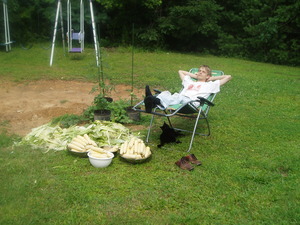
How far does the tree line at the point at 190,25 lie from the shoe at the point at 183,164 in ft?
37.7

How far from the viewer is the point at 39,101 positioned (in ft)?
20.6

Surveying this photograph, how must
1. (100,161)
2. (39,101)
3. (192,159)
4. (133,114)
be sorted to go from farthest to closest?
(39,101)
(133,114)
(192,159)
(100,161)

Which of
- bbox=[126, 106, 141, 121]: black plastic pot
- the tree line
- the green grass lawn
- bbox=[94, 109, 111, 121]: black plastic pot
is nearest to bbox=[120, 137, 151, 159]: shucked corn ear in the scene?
the green grass lawn

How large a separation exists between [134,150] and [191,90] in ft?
5.29

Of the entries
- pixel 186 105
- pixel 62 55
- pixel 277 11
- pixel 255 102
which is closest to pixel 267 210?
pixel 186 105

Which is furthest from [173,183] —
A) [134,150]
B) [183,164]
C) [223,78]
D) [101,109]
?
Answer: [223,78]

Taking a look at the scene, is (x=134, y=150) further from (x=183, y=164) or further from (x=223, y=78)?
(x=223, y=78)

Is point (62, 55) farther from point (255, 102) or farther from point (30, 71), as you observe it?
point (255, 102)

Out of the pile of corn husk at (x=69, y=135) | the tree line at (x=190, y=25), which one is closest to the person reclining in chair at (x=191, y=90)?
the pile of corn husk at (x=69, y=135)

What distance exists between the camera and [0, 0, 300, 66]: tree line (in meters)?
14.3

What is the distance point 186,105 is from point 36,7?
13.7 meters

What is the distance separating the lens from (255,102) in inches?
263

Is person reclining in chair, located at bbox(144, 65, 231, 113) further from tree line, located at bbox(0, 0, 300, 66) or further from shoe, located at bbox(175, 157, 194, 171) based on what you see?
tree line, located at bbox(0, 0, 300, 66)

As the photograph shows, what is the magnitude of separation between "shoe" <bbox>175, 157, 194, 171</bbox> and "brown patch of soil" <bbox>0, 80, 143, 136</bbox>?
2229mm
